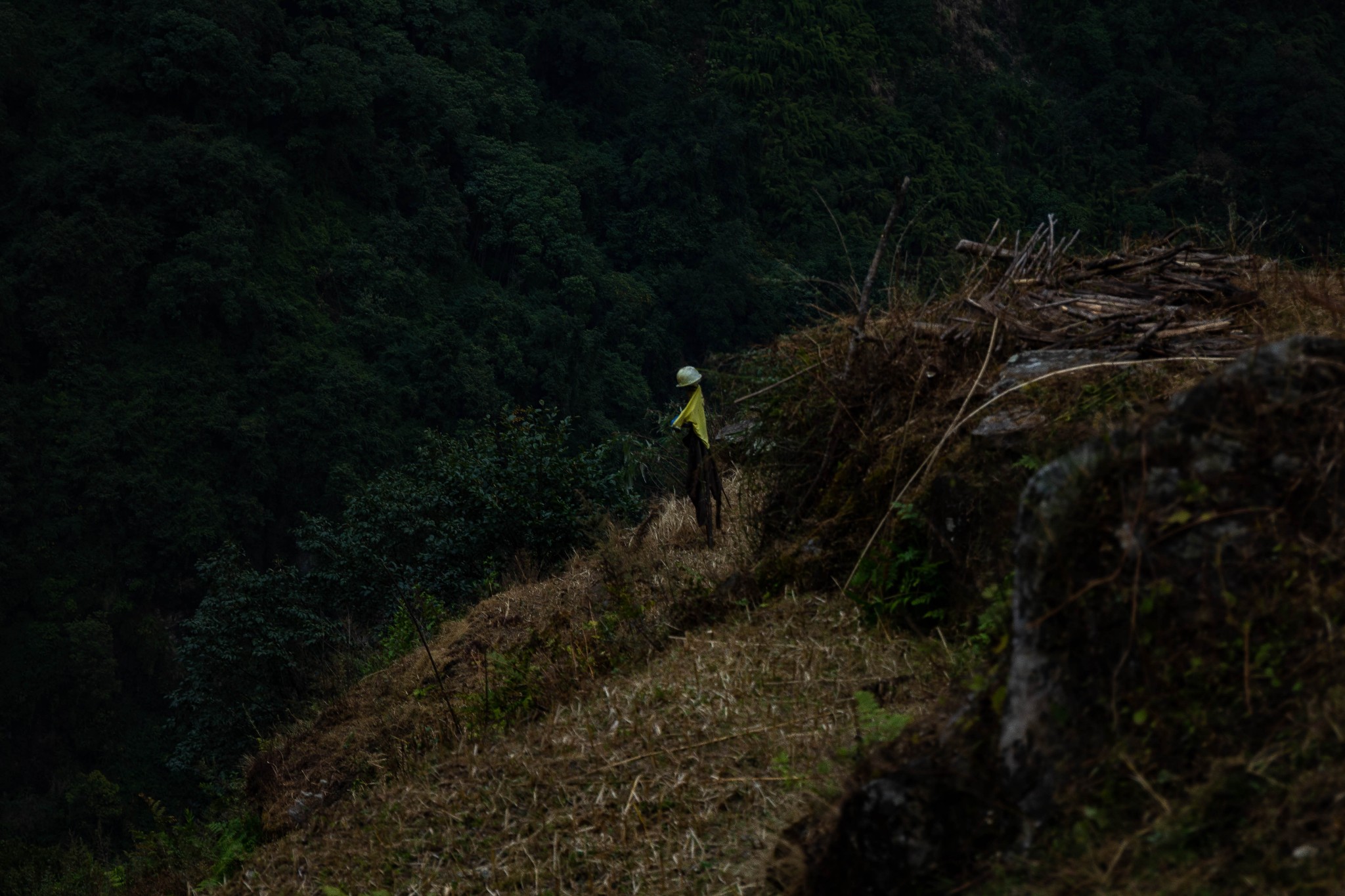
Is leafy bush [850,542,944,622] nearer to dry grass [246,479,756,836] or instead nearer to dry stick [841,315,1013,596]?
dry stick [841,315,1013,596]

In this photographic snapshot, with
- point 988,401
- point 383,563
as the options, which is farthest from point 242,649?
point 988,401

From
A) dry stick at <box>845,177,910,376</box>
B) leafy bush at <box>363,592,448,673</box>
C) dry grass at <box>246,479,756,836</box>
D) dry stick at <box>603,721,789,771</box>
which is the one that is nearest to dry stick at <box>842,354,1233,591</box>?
dry stick at <box>845,177,910,376</box>

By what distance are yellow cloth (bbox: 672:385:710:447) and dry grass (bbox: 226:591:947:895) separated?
2.05 meters

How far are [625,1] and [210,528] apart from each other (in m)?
33.9

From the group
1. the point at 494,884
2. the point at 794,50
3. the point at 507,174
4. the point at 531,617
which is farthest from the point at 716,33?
the point at 494,884

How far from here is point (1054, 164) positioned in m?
51.1

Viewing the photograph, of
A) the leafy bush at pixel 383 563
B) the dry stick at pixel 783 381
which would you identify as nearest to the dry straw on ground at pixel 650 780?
the dry stick at pixel 783 381

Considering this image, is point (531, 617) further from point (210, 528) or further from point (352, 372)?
point (352, 372)

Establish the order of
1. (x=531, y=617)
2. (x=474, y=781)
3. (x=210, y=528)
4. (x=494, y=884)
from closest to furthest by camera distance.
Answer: (x=494, y=884), (x=474, y=781), (x=531, y=617), (x=210, y=528)

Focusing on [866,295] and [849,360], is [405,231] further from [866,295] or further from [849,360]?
[866,295]

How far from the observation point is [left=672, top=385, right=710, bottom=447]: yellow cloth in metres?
7.64

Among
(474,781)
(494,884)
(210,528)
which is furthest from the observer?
(210,528)

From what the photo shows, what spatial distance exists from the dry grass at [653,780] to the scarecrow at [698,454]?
206cm

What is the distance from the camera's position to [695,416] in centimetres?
770
